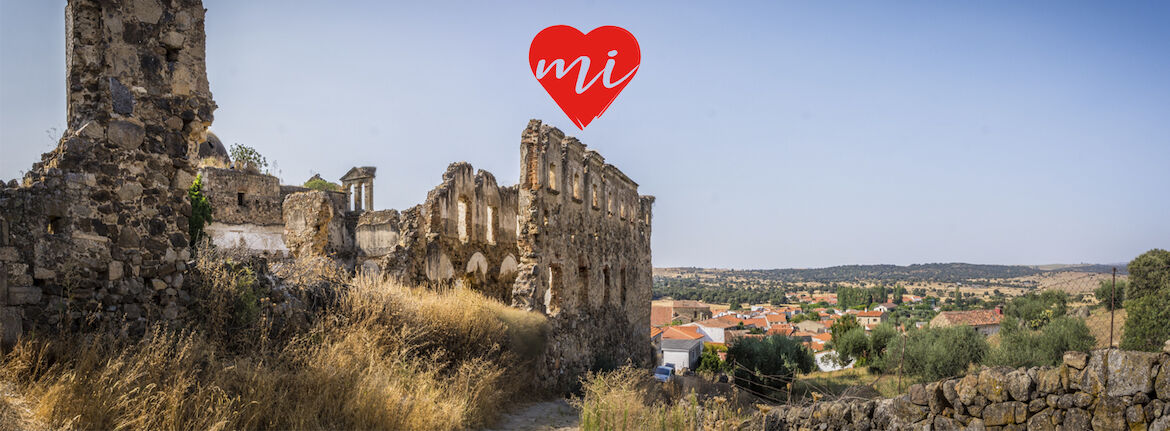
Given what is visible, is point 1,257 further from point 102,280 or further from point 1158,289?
point 1158,289

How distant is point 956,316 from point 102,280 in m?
51.7

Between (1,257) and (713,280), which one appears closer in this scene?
(1,257)

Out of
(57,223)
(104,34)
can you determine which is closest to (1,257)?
(57,223)

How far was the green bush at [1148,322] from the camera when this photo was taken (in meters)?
30.8

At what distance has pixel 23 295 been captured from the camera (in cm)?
655

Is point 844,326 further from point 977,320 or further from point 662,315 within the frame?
point 662,315

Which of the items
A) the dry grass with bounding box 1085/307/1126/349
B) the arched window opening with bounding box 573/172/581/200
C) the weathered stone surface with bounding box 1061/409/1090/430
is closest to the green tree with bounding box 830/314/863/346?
the dry grass with bounding box 1085/307/1126/349

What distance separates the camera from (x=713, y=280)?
611 ft

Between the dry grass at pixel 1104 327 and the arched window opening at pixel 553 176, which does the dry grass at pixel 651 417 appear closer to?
the arched window opening at pixel 553 176

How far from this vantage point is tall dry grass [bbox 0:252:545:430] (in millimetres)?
5746

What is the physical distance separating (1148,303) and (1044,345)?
27.9 ft

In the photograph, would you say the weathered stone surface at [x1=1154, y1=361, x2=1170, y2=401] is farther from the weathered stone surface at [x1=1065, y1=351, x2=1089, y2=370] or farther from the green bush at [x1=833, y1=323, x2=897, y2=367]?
the green bush at [x1=833, y1=323, x2=897, y2=367]

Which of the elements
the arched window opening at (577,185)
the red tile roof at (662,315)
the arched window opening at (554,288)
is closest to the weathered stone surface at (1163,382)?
the arched window opening at (554,288)

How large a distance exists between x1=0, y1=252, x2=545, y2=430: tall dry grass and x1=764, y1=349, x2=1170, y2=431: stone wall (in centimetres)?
502
